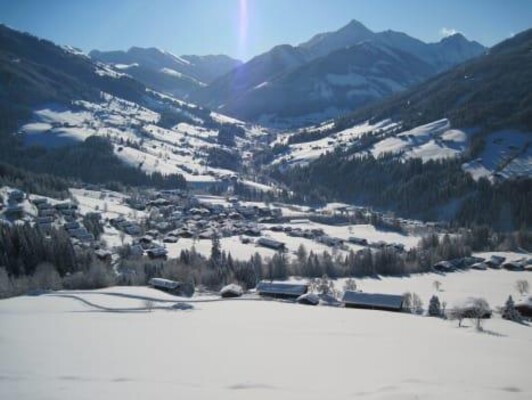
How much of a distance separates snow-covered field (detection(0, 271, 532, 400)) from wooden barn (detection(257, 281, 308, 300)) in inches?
678

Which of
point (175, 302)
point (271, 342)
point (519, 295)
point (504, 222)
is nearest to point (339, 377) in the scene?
point (271, 342)

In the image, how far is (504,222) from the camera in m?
169

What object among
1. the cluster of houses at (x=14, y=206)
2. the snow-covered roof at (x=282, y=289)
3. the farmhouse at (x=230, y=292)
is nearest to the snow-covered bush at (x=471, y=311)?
the snow-covered roof at (x=282, y=289)

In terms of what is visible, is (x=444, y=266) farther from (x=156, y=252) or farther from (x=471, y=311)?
(x=156, y=252)

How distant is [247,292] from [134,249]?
40843 millimetres

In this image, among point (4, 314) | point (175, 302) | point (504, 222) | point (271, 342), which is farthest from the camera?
point (504, 222)

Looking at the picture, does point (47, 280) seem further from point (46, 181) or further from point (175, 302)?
point (46, 181)

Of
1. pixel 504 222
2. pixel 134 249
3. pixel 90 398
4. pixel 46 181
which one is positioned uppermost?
pixel 46 181

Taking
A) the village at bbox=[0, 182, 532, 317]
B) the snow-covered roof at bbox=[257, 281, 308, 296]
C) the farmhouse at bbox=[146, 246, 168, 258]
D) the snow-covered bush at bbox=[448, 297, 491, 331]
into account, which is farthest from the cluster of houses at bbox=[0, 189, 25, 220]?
the snow-covered bush at bbox=[448, 297, 491, 331]

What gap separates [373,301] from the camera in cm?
7538

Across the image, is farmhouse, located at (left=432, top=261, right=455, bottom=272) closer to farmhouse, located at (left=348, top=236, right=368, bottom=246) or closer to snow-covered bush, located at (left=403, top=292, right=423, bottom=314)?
farmhouse, located at (left=348, top=236, right=368, bottom=246)

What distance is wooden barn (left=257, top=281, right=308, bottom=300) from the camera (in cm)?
8144

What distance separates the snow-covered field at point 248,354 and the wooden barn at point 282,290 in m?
17.2

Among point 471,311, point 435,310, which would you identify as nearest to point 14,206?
point 435,310
